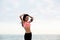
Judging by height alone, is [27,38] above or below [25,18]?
below

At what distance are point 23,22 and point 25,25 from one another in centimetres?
11

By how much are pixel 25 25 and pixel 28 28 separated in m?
0.13

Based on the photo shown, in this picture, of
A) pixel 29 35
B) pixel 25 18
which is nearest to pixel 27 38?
pixel 29 35

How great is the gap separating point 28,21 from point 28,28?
214mm

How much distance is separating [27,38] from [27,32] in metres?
0.17

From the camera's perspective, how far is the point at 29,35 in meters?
7.27

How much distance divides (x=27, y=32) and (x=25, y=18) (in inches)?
16.0

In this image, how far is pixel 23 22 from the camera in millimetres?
7422

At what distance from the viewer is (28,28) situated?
7367 millimetres

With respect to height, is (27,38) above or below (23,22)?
below

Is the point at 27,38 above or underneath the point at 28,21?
underneath

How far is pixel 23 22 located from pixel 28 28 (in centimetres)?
23

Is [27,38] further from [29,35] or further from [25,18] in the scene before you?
[25,18]

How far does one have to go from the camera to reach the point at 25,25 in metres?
7.40
